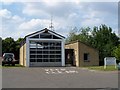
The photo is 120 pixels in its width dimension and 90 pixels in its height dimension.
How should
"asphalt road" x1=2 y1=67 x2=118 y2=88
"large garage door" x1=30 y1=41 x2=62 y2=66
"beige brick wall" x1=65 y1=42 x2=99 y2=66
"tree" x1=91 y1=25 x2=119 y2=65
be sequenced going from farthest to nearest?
"tree" x1=91 y1=25 x2=119 y2=65, "beige brick wall" x1=65 y1=42 x2=99 y2=66, "large garage door" x1=30 y1=41 x2=62 y2=66, "asphalt road" x1=2 y1=67 x2=118 y2=88

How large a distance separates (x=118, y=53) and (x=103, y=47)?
30730 millimetres

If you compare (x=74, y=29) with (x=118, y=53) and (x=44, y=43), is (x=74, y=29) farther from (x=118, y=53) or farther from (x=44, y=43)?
(x=118, y=53)

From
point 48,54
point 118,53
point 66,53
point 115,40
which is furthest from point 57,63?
point 115,40

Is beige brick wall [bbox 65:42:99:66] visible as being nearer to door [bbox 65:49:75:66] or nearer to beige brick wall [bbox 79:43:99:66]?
beige brick wall [bbox 79:43:99:66]

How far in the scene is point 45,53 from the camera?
4419 centimetres

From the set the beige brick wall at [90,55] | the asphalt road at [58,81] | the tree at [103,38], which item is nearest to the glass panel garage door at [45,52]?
the beige brick wall at [90,55]

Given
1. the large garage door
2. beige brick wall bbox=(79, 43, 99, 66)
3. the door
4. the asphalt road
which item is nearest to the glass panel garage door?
the large garage door

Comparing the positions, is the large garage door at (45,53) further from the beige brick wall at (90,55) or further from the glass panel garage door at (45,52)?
the beige brick wall at (90,55)

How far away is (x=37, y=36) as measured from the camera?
4434 centimetres

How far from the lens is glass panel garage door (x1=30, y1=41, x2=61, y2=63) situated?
144 feet

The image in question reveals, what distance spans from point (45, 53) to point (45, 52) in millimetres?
155

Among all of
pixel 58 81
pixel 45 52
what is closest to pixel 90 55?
pixel 45 52

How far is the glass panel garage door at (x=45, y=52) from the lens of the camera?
43781 millimetres

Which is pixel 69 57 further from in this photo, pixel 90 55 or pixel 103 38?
pixel 103 38
